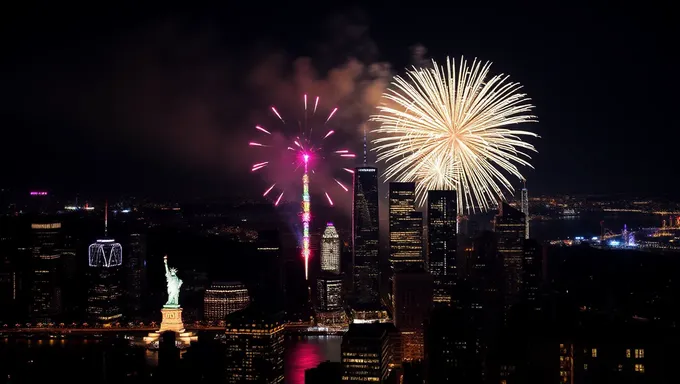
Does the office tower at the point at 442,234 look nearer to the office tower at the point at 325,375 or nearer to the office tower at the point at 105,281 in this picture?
the office tower at the point at 325,375

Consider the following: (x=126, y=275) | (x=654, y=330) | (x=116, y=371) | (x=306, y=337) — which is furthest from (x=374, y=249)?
(x=654, y=330)

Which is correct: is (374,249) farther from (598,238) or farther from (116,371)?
(116,371)

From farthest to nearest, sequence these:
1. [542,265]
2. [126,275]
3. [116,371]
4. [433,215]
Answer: [126,275], [433,215], [542,265], [116,371]

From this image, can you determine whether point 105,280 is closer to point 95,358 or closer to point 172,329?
point 172,329

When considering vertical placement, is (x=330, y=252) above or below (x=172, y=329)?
above

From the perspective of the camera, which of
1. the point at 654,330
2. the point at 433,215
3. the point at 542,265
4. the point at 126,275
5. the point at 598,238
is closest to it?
the point at 654,330

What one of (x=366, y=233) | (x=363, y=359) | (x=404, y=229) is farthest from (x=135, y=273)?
(x=363, y=359)

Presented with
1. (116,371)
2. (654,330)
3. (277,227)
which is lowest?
(116,371)
